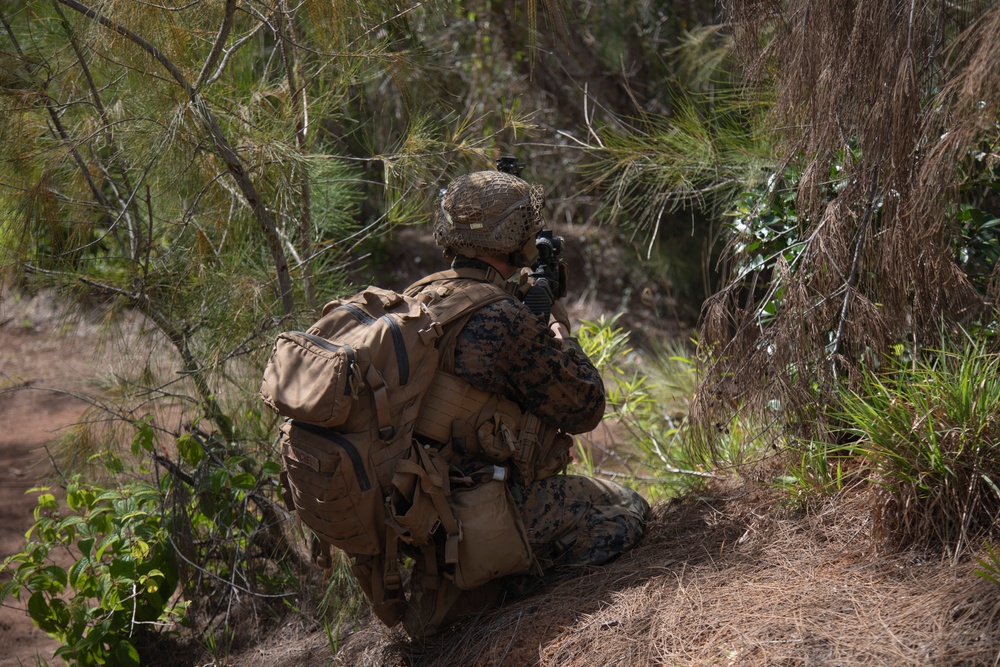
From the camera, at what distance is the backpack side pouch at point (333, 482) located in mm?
2404

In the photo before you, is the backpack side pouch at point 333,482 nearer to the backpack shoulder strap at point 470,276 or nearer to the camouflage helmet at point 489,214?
the backpack shoulder strap at point 470,276

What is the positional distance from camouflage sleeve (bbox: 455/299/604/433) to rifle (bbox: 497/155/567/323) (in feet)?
A: 0.56

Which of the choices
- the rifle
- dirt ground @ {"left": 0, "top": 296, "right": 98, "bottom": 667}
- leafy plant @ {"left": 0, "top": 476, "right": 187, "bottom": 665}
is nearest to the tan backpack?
the rifle

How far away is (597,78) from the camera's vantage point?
7.17 meters

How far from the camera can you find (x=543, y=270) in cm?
296

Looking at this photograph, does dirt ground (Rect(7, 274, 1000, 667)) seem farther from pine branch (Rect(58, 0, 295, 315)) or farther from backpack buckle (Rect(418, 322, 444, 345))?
pine branch (Rect(58, 0, 295, 315))

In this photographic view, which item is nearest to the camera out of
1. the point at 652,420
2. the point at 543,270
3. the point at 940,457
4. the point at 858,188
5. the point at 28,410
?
the point at 940,457

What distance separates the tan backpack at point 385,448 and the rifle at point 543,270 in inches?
8.3

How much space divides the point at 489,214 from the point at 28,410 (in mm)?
5203

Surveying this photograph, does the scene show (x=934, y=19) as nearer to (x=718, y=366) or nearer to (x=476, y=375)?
(x=718, y=366)

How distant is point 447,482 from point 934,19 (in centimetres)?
204

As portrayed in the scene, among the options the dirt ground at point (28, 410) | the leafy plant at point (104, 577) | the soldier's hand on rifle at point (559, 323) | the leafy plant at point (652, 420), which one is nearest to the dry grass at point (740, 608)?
the leafy plant at point (652, 420)

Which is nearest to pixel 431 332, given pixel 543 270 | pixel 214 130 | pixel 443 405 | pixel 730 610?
pixel 443 405

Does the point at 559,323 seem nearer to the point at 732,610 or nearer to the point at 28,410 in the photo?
the point at 732,610
